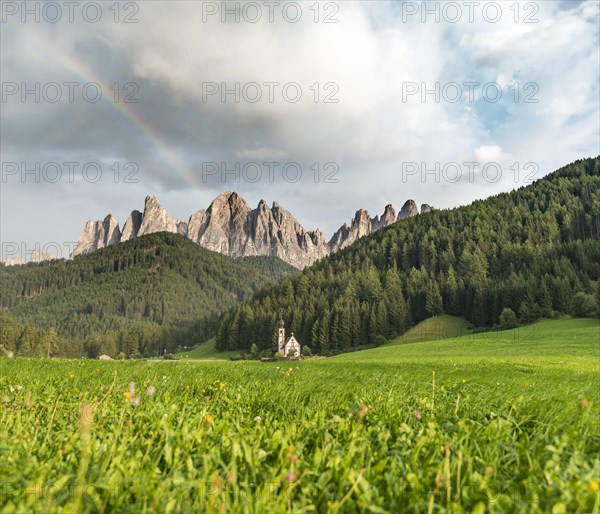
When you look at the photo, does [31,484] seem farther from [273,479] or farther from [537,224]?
[537,224]

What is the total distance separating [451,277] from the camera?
127188 millimetres

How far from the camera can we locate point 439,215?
633 feet

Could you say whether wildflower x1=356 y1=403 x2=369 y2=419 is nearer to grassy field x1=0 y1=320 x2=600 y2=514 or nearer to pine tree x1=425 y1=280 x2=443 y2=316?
grassy field x1=0 y1=320 x2=600 y2=514

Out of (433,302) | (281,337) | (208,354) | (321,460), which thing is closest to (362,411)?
(321,460)

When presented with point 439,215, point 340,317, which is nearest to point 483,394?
point 340,317

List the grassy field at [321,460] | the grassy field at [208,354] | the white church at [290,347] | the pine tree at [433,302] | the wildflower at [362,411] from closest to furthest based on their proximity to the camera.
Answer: the grassy field at [321,460] < the wildflower at [362,411] < the white church at [290,347] < the pine tree at [433,302] < the grassy field at [208,354]

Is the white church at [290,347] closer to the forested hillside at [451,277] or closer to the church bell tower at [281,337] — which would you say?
the church bell tower at [281,337]

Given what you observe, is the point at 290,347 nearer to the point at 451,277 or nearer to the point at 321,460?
the point at 451,277

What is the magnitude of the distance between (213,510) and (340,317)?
118 meters

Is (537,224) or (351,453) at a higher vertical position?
(537,224)

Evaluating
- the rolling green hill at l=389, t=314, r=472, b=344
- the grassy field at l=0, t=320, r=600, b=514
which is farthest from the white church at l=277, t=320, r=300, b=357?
the grassy field at l=0, t=320, r=600, b=514

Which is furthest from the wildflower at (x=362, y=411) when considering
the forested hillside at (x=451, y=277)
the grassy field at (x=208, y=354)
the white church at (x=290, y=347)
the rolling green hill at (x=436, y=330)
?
the grassy field at (x=208, y=354)

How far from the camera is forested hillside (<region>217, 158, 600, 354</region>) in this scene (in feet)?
344

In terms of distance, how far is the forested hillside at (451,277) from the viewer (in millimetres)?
104794
